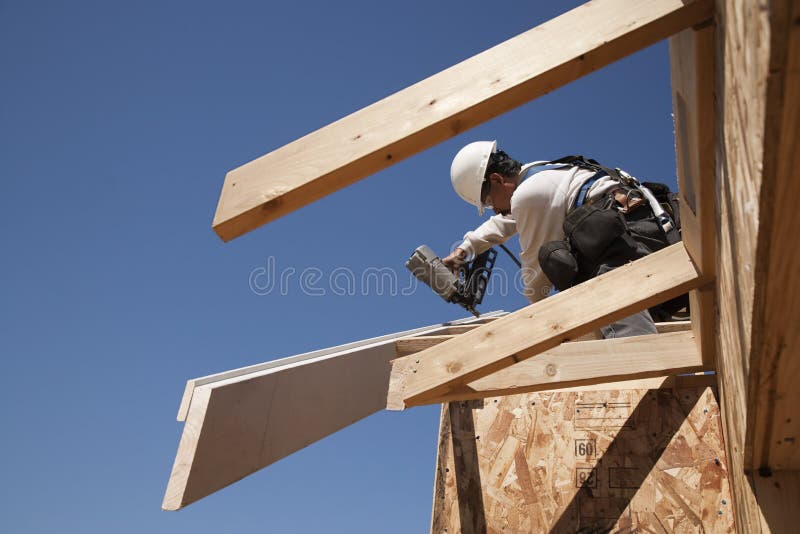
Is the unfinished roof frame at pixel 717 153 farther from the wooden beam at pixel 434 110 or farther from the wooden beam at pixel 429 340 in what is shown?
the wooden beam at pixel 429 340

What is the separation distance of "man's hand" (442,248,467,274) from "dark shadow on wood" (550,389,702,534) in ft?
6.40

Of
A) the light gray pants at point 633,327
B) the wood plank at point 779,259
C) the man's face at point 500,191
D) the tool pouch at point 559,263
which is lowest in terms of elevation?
the wood plank at point 779,259

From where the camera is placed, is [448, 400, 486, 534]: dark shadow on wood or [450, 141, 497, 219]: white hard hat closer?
[448, 400, 486, 534]: dark shadow on wood

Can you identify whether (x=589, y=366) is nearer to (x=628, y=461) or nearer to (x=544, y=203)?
(x=628, y=461)

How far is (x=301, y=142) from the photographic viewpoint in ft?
5.82

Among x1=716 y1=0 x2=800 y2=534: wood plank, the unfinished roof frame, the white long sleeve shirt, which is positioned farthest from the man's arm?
x1=716 y1=0 x2=800 y2=534: wood plank

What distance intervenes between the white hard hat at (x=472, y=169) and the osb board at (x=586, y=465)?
5.55 feet

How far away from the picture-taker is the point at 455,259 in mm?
4926

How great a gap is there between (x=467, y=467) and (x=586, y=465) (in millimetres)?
558

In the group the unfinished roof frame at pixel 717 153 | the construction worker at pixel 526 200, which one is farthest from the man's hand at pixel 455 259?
the unfinished roof frame at pixel 717 153

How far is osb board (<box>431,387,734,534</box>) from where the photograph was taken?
2889 mm

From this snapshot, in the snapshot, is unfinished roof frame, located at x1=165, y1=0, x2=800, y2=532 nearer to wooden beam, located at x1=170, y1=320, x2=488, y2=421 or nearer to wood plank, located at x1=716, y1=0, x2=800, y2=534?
wood plank, located at x1=716, y1=0, x2=800, y2=534

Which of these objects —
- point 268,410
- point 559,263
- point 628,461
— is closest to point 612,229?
point 559,263

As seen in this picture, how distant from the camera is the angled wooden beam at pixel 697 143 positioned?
153 centimetres
